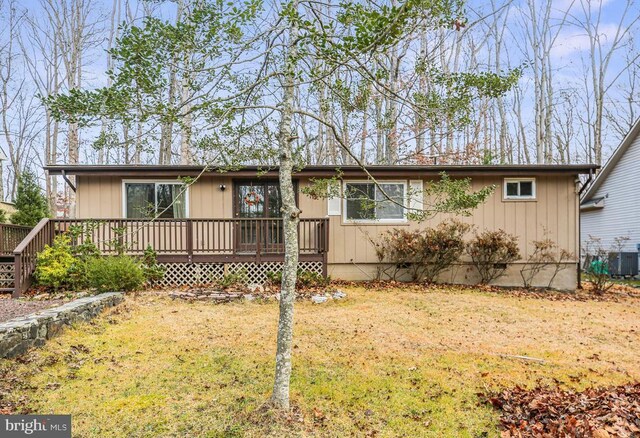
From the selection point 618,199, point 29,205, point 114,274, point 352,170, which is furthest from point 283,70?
point 618,199

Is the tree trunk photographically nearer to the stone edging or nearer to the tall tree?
the tall tree

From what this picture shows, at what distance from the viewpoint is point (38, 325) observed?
4367 mm

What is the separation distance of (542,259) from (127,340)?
9.21m

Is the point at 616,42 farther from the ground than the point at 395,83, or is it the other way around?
the point at 616,42

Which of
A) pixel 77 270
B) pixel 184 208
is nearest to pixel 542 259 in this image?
pixel 184 208

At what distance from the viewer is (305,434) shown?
9.48 ft

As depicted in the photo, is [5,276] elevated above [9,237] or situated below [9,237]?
below

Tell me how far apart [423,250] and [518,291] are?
2328 mm

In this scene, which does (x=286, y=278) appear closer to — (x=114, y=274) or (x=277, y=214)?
(x=114, y=274)

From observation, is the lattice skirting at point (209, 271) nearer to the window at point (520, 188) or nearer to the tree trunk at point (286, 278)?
the window at point (520, 188)

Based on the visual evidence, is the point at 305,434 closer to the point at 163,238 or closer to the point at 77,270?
the point at 77,270

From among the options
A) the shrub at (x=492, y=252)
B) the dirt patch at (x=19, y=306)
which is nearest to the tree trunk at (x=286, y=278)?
the dirt patch at (x=19, y=306)

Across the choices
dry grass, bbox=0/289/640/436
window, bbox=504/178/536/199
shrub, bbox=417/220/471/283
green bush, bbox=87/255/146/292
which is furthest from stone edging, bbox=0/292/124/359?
window, bbox=504/178/536/199

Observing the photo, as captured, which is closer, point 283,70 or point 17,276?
point 283,70
